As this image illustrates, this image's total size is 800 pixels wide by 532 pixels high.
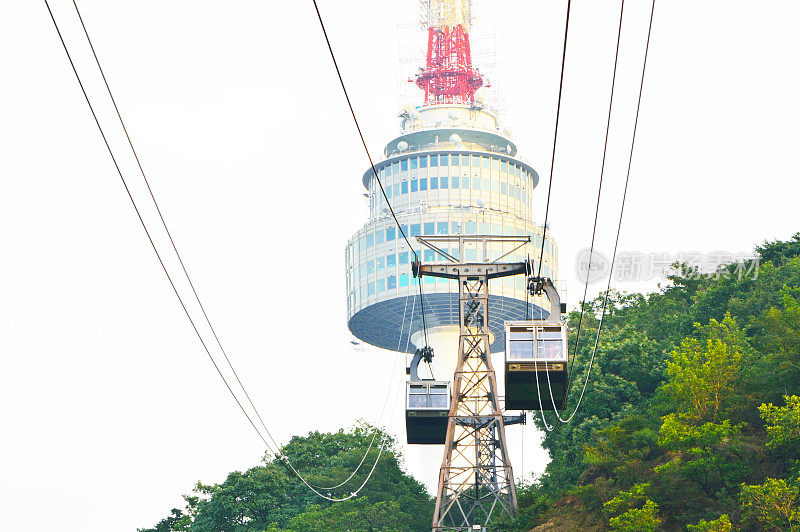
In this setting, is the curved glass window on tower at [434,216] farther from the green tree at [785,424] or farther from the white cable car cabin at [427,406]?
the green tree at [785,424]

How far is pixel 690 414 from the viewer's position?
44000 mm

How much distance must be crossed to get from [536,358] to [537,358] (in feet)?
0.15

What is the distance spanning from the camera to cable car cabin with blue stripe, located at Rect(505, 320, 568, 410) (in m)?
37.9

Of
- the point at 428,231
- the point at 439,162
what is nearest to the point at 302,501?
the point at 428,231

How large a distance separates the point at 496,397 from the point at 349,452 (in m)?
38.7

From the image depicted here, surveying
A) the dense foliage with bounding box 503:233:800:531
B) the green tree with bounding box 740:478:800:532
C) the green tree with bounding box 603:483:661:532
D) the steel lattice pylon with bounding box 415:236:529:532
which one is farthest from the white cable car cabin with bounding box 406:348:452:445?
the green tree with bounding box 740:478:800:532

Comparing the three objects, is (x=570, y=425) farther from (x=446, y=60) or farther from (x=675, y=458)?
(x=446, y=60)

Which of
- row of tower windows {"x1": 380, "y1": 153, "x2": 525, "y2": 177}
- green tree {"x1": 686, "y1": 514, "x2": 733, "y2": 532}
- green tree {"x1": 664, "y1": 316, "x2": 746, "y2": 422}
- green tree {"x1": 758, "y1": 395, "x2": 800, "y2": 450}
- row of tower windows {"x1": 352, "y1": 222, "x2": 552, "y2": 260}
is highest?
row of tower windows {"x1": 380, "y1": 153, "x2": 525, "y2": 177}

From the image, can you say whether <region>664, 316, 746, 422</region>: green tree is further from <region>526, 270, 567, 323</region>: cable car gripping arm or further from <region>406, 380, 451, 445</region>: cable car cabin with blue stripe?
<region>406, 380, 451, 445</region>: cable car cabin with blue stripe

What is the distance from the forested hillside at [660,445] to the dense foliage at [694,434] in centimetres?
6

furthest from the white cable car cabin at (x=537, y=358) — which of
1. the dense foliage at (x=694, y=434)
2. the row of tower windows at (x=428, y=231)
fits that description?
the row of tower windows at (x=428, y=231)

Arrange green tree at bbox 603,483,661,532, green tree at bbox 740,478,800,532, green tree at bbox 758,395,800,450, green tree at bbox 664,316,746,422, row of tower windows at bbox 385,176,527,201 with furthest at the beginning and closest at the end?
1. row of tower windows at bbox 385,176,527,201
2. green tree at bbox 664,316,746,422
3. green tree at bbox 758,395,800,450
4. green tree at bbox 603,483,661,532
5. green tree at bbox 740,478,800,532

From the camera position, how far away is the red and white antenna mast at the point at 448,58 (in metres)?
106

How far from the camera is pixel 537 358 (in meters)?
38.0
